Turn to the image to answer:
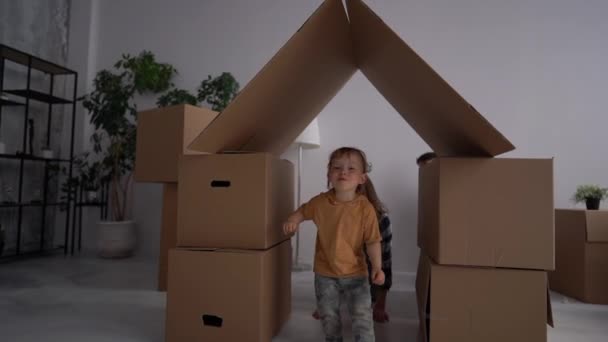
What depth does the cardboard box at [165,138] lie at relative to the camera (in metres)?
1.69

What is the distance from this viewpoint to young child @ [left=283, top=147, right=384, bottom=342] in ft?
3.42

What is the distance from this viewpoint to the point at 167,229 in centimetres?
178

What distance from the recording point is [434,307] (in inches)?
36.0

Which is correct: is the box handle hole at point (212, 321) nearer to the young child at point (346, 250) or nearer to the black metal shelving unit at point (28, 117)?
the young child at point (346, 250)

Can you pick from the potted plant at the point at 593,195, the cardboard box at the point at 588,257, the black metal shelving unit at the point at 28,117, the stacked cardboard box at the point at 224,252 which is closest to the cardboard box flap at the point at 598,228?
the cardboard box at the point at 588,257

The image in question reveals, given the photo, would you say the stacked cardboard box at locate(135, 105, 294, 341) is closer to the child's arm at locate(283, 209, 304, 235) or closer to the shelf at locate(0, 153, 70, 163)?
the child's arm at locate(283, 209, 304, 235)

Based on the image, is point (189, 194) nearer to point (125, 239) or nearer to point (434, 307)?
point (434, 307)

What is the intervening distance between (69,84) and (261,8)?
1.76m

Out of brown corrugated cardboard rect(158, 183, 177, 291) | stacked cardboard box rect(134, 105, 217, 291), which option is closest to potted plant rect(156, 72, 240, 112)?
stacked cardboard box rect(134, 105, 217, 291)

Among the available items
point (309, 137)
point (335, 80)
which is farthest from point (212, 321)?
point (309, 137)

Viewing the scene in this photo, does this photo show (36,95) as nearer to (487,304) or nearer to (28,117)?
(28,117)

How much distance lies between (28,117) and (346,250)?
286cm

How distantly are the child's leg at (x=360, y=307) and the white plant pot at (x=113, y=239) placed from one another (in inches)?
80.7

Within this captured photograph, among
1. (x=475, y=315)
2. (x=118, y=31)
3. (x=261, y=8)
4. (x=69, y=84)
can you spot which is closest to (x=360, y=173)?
(x=475, y=315)
